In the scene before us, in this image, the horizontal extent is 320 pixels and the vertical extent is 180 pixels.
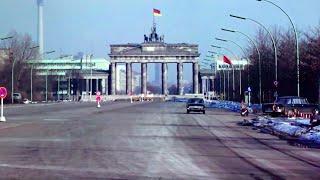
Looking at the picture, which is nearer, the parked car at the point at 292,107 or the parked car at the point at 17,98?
the parked car at the point at 292,107

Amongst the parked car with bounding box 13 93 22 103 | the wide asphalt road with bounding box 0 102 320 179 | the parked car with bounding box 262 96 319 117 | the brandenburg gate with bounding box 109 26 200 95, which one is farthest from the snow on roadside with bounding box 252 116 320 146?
the brandenburg gate with bounding box 109 26 200 95

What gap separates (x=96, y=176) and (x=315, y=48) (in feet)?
118

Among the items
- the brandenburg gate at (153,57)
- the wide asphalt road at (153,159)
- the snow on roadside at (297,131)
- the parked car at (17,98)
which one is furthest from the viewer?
the brandenburg gate at (153,57)

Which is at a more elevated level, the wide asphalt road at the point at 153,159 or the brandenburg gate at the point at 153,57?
the brandenburg gate at the point at 153,57

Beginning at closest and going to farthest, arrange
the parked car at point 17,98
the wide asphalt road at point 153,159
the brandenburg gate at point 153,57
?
the wide asphalt road at point 153,159
the parked car at point 17,98
the brandenburg gate at point 153,57

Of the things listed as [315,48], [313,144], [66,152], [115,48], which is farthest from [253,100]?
[115,48]

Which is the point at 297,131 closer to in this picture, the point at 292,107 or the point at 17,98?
the point at 292,107

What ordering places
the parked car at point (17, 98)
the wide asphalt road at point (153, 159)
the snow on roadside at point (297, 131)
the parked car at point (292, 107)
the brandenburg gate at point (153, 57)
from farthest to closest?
the brandenburg gate at point (153, 57) → the parked car at point (17, 98) → the parked car at point (292, 107) → the snow on roadside at point (297, 131) → the wide asphalt road at point (153, 159)

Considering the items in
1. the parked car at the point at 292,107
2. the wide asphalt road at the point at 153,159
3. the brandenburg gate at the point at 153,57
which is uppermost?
the brandenburg gate at the point at 153,57

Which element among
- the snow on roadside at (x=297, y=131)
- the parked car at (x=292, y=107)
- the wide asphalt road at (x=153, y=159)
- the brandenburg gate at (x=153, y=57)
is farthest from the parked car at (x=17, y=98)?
the wide asphalt road at (x=153, y=159)


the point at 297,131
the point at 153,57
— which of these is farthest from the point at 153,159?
the point at 153,57

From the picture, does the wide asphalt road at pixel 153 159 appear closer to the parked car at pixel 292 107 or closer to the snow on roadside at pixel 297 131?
the snow on roadside at pixel 297 131

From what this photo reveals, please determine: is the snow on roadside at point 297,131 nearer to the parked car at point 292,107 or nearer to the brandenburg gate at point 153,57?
the parked car at point 292,107

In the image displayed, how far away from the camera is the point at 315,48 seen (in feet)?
154
